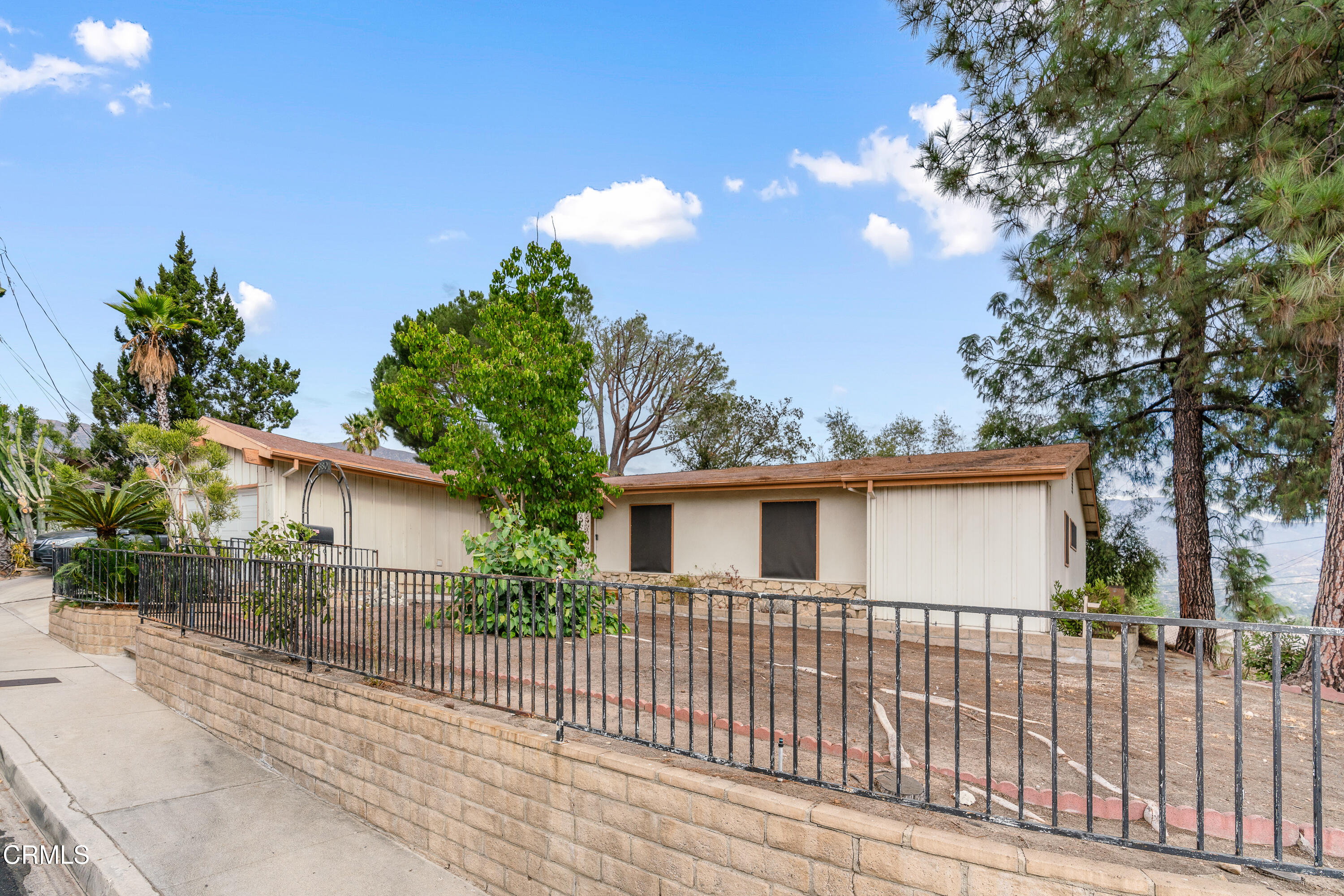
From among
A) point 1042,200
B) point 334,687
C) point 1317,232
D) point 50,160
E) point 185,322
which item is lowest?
point 334,687

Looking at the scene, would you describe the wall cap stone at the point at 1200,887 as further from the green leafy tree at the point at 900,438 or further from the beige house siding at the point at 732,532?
the green leafy tree at the point at 900,438

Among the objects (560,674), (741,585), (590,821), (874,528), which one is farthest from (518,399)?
(590,821)

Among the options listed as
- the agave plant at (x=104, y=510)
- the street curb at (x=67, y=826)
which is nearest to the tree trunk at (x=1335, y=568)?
the street curb at (x=67, y=826)

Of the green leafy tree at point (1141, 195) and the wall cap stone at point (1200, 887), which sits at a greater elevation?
the green leafy tree at point (1141, 195)

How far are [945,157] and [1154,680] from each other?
6481 mm

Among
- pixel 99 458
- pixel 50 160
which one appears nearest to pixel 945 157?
pixel 50 160

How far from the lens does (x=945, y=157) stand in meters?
8.47

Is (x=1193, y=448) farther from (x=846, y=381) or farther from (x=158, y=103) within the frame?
(x=158, y=103)

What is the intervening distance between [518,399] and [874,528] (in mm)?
6233

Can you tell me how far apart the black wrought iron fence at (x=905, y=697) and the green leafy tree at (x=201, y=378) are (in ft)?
68.2

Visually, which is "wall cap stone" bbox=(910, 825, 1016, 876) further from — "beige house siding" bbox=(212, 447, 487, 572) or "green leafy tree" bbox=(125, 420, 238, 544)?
"beige house siding" bbox=(212, 447, 487, 572)

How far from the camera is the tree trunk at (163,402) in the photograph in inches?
933

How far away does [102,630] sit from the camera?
34.0ft

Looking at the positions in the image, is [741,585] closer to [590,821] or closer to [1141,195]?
[1141,195]
